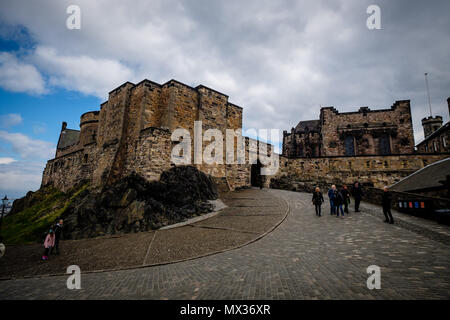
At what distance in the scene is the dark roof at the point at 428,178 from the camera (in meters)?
10.8

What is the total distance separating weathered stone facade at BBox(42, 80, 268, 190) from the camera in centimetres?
1314

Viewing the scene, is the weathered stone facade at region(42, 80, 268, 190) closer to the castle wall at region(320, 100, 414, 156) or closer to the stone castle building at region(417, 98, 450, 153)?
the castle wall at region(320, 100, 414, 156)

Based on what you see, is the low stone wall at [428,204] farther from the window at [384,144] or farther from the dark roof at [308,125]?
the dark roof at [308,125]

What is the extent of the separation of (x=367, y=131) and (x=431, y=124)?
20891mm

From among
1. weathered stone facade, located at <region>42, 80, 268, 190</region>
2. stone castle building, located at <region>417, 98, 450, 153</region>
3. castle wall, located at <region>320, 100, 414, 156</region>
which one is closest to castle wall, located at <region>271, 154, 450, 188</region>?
weathered stone facade, located at <region>42, 80, 268, 190</region>

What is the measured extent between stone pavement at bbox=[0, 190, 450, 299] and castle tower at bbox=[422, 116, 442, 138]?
4461cm

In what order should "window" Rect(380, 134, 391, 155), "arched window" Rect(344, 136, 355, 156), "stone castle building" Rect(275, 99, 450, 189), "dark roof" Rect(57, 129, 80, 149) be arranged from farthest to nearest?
"dark roof" Rect(57, 129, 80, 149) → "arched window" Rect(344, 136, 355, 156) → "window" Rect(380, 134, 391, 155) → "stone castle building" Rect(275, 99, 450, 189)

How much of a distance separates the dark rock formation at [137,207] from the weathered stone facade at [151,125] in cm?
93

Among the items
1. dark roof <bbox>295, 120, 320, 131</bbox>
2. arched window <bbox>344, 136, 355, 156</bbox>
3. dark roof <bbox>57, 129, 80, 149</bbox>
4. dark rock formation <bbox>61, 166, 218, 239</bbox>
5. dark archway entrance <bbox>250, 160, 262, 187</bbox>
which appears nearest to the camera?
dark rock formation <bbox>61, 166, 218, 239</bbox>

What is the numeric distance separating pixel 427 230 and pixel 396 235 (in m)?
1.47

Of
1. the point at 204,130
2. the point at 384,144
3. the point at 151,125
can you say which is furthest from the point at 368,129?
the point at 151,125

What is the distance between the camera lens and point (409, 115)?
89.2 feet
